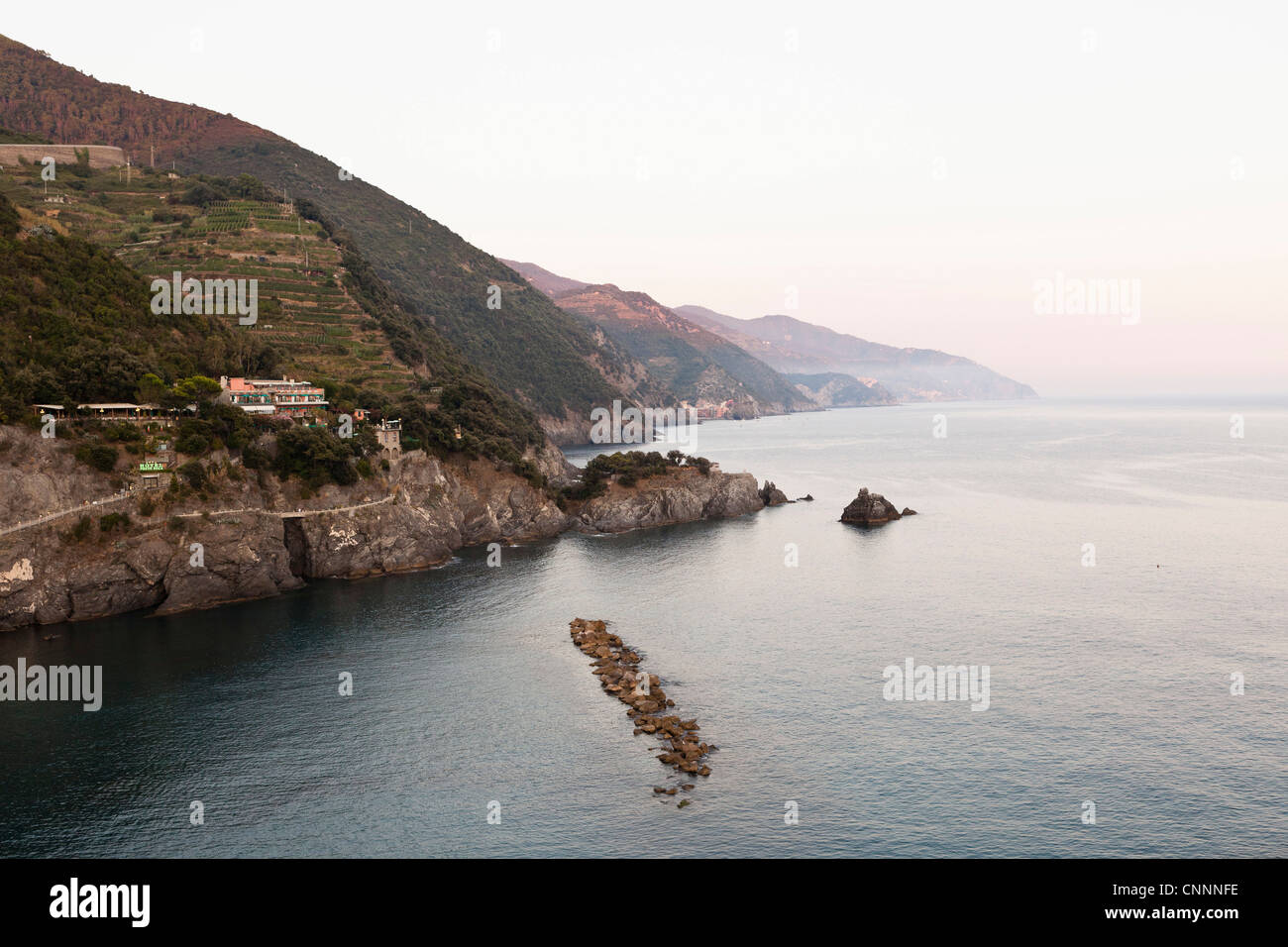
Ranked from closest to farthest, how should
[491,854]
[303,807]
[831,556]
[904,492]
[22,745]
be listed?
[491,854]
[303,807]
[22,745]
[831,556]
[904,492]

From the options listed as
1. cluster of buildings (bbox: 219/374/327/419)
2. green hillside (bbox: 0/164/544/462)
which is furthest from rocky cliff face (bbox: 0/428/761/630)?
cluster of buildings (bbox: 219/374/327/419)

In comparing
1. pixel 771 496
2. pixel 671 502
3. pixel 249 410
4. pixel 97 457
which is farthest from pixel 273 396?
pixel 771 496

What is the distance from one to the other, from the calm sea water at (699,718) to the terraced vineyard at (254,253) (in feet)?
129

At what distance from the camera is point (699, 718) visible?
4834 cm

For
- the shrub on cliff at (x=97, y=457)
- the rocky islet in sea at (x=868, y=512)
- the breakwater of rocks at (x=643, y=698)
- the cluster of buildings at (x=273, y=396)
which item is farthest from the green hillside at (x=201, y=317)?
the rocky islet in sea at (x=868, y=512)

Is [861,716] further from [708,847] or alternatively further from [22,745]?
[22,745]

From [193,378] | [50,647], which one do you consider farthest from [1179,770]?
[193,378]

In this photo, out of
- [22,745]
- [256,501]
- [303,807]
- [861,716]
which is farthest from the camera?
[256,501]

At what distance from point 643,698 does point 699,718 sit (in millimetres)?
4062

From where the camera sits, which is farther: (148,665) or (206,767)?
(148,665)

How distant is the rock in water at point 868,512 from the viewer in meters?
110

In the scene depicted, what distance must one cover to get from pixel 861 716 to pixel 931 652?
42.8 ft

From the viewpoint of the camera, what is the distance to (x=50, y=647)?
5822 centimetres

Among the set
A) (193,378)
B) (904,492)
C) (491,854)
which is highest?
(193,378)
